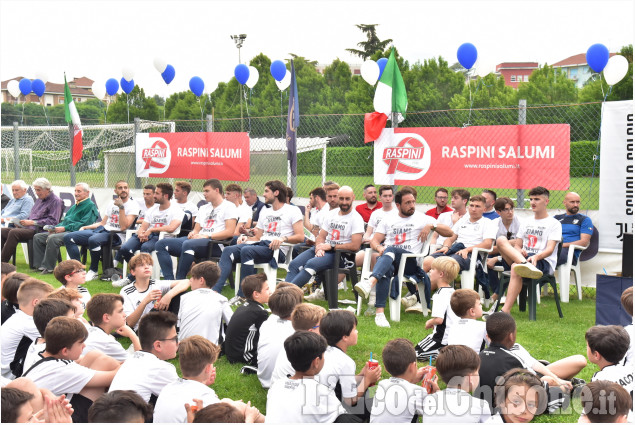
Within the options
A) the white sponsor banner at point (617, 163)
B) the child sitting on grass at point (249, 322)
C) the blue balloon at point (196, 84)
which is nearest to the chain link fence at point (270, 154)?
the white sponsor banner at point (617, 163)

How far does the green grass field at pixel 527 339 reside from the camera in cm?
459

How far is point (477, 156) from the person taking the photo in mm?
8250

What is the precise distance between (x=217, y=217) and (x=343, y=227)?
6.17 feet

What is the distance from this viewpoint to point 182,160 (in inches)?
436

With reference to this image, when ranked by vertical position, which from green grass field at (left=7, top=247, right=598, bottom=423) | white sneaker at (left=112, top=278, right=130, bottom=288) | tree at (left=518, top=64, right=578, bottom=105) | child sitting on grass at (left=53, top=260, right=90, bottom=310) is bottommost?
green grass field at (left=7, top=247, right=598, bottom=423)

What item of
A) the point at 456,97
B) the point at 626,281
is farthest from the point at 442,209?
the point at 456,97

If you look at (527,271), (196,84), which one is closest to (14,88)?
(196,84)

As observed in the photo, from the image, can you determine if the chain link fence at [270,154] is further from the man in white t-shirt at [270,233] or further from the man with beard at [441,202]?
the man in white t-shirt at [270,233]

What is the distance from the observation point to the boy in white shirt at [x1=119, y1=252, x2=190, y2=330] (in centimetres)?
516

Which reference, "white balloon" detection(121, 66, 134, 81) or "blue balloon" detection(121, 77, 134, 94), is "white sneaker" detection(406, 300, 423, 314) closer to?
"white balloon" detection(121, 66, 134, 81)

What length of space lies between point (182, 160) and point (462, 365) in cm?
853

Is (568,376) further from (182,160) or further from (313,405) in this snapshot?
(182,160)

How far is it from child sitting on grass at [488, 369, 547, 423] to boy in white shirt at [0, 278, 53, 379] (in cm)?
304

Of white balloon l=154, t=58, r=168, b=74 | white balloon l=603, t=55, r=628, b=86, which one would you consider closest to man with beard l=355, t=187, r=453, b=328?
white balloon l=603, t=55, r=628, b=86
